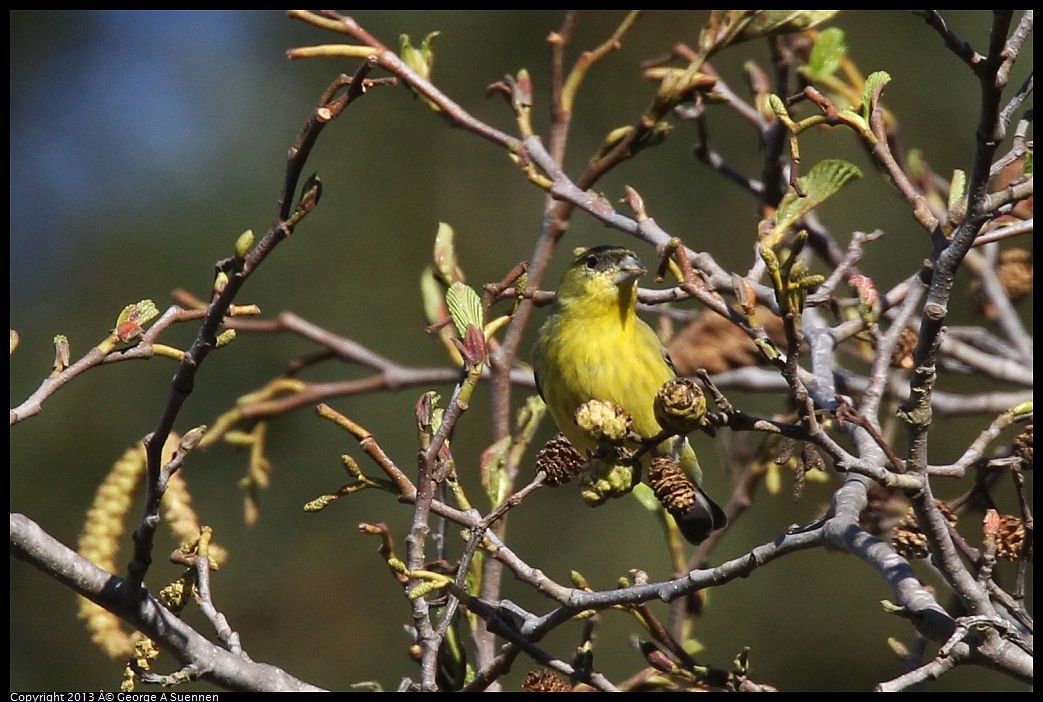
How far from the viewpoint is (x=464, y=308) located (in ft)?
6.70

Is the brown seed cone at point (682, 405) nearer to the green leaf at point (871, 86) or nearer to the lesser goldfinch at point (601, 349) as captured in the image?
the green leaf at point (871, 86)

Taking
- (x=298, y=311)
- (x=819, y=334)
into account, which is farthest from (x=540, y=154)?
(x=298, y=311)

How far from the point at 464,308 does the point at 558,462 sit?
0.35 metres

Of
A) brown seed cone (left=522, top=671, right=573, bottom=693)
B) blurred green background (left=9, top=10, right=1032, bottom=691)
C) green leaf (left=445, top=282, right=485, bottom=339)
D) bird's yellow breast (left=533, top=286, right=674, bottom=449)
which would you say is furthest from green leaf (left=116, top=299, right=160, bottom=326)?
blurred green background (left=9, top=10, right=1032, bottom=691)

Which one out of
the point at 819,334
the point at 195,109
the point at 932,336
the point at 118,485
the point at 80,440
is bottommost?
the point at 932,336

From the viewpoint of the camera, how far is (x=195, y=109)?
929 centimetres

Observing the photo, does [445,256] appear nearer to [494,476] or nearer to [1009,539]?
[494,476]

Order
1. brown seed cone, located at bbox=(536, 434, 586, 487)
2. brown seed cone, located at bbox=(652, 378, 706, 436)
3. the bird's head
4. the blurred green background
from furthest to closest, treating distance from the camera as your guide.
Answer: the blurred green background, the bird's head, brown seed cone, located at bbox=(536, 434, 586, 487), brown seed cone, located at bbox=(652, 378, 706, 436)

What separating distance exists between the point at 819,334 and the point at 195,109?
7831mm

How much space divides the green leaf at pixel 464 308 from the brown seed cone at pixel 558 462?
0.28 m

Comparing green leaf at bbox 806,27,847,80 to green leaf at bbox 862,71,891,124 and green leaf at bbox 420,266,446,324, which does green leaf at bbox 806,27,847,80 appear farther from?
green leaf at bbox 420,266,446,324

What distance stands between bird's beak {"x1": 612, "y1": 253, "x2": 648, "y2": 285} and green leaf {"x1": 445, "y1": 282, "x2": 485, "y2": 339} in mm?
1774

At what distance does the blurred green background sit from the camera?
7785 mm

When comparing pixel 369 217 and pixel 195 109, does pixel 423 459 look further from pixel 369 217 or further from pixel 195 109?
pixel 195 109
